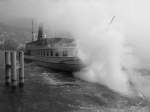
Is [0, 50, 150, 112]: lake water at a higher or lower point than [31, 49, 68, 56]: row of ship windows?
lower

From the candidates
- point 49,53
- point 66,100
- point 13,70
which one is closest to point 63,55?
point 49,53

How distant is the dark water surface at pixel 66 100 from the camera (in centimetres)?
1505

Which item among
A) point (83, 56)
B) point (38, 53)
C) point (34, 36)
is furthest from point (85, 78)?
point (34, 36)

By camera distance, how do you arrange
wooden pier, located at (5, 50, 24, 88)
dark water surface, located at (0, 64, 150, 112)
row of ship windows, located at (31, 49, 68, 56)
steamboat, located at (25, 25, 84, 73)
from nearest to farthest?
dark water surface, located at (0, 64, 150, 112), wooden pier, located at (5, 50, 24, 88), steamboat, located at (25, 25, 84, 73), row of ship windows, located at (31, 49, 68, 56)

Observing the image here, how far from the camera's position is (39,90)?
21.1m

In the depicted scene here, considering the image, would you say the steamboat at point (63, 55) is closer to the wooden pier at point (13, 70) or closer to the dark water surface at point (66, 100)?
the dark water surface at point (66, 100)

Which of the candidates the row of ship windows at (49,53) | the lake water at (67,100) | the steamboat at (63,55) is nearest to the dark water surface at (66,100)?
the lake water at (67,100)

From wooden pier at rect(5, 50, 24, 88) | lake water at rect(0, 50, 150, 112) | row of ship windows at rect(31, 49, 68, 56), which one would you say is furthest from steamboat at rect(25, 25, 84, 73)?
wooden pier at rect(5, 50, 24, 88)

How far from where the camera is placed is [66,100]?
688 inches

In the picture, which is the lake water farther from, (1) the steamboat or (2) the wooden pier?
(1) the steamboat

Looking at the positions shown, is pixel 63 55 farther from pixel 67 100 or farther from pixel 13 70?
pixel 67 100

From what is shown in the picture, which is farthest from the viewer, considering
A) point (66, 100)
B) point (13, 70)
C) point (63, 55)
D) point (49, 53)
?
point (49, 53)

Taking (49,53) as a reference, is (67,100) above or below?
below

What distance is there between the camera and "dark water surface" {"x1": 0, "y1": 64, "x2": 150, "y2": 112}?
15.1m
